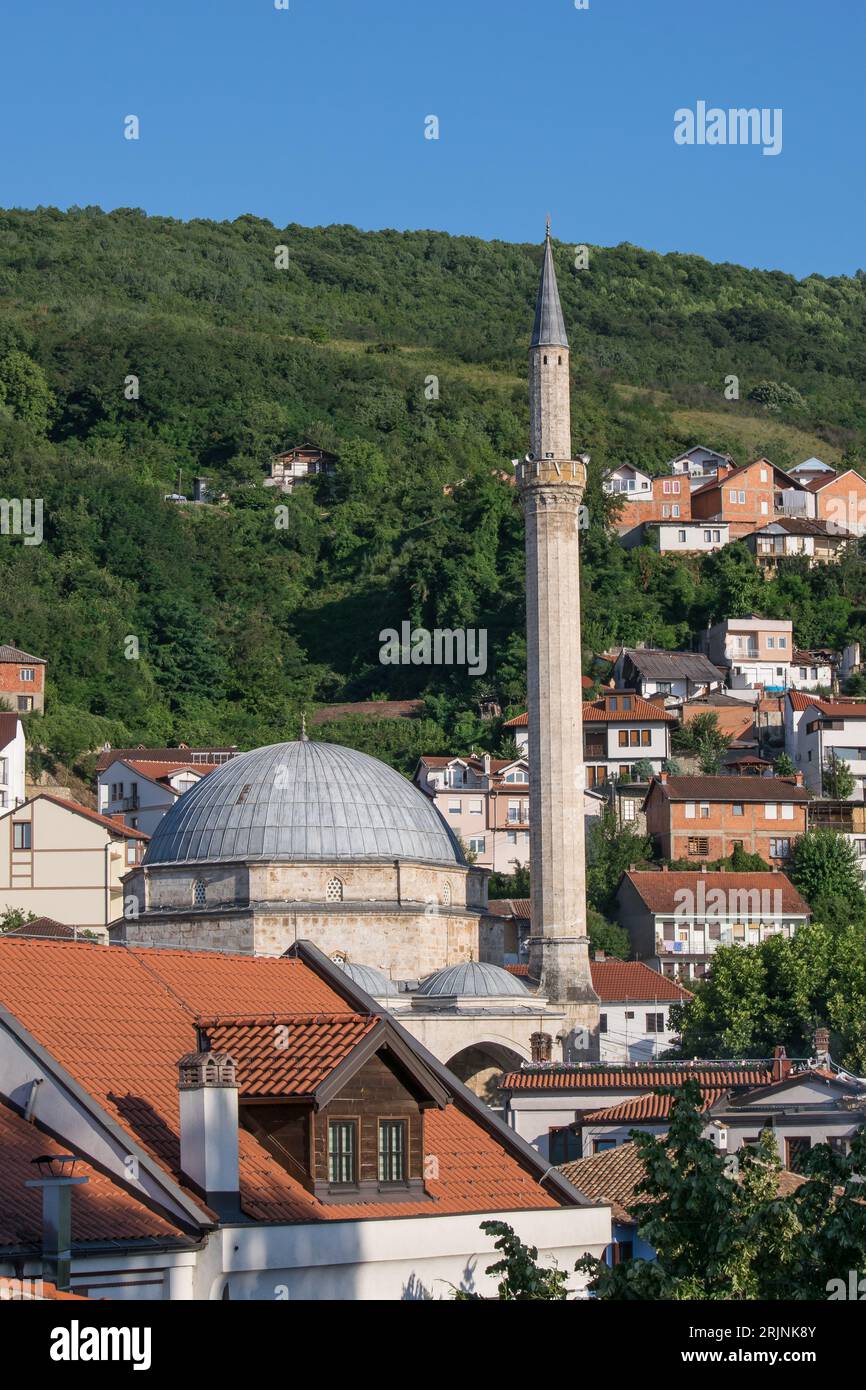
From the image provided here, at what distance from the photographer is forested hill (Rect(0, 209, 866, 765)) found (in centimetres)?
7950

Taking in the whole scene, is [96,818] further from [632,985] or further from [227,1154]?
[227,1154]

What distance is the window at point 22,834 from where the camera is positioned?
191ft

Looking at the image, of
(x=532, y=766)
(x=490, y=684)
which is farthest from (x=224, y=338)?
(x=532, y=766)

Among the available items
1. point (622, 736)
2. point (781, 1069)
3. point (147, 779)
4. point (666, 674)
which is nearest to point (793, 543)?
point (666, 674)

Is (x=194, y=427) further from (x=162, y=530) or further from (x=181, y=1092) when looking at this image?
(x=181, y=1092)

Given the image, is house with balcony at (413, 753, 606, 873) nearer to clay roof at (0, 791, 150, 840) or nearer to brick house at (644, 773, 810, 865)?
brick house at (644, 773, 810, 865)

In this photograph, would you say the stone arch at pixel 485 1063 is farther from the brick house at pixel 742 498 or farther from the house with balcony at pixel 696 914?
the brick house at pixel 742 498

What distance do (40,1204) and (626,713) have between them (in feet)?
199

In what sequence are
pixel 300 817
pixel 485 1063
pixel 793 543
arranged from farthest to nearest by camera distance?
pixel 793 543
pixel 485 1063
pixel 300 817

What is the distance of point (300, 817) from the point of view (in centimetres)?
3881

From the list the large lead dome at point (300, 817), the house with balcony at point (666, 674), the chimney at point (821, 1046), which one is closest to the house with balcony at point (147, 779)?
the house with balcony at point (666, 674)

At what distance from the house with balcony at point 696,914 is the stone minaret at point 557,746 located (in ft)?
47.9

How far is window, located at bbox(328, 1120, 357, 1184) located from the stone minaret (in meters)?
29.3

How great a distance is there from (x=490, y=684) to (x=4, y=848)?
844 inches
